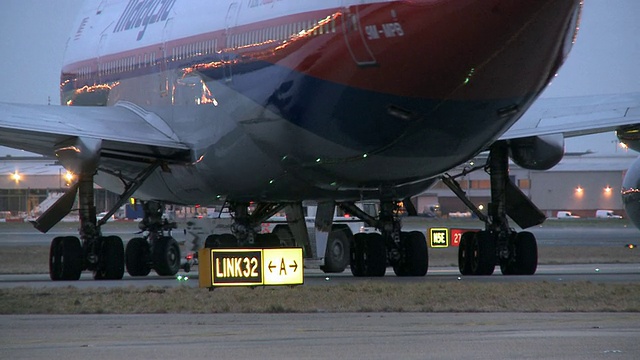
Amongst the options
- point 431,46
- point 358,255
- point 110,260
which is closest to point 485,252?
point 358,255

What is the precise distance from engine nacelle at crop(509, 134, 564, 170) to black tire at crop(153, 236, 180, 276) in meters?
7.49

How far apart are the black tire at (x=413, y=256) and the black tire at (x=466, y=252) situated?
2.61ft

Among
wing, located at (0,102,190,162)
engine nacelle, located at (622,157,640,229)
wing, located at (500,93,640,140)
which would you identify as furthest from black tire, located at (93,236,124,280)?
engine nacelle, located at (622,157,640,229)

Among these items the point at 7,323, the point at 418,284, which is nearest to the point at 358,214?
the point at 418,284

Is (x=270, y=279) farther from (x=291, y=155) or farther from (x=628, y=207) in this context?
(x=628, y=207)

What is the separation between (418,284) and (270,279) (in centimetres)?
257

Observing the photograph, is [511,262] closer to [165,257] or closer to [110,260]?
[165,257]

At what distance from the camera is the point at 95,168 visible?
25281 mm

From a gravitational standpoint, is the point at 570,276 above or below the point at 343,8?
below

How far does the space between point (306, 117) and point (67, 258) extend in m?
7.14

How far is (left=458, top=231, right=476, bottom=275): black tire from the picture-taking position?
86.0ft

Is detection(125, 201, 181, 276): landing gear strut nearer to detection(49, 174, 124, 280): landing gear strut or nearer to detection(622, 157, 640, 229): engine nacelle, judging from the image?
detection(49, 174, 124, 280): landing gear strut

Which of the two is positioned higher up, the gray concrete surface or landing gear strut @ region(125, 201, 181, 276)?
landing gear strut @ region(125, 201, 181, 276)

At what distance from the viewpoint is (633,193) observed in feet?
112
